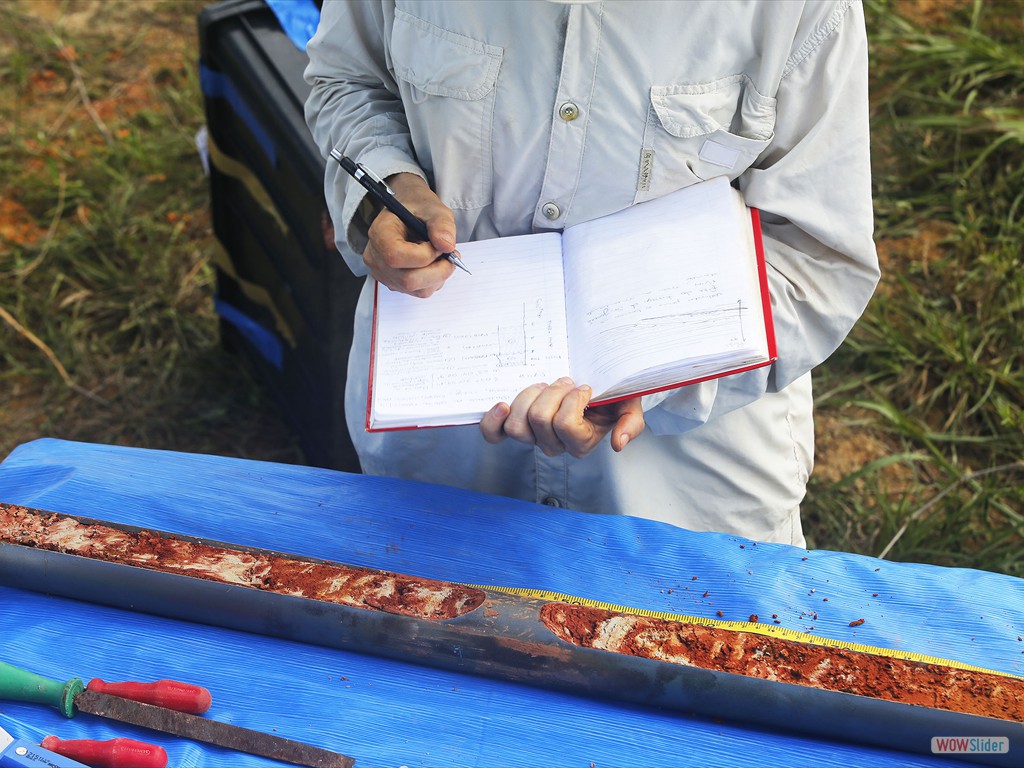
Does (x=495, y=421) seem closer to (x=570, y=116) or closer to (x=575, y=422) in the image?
(x=575, y=422)

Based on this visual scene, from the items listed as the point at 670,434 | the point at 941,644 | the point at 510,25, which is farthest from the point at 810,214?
the point at 941,644

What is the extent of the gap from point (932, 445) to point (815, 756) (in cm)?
191

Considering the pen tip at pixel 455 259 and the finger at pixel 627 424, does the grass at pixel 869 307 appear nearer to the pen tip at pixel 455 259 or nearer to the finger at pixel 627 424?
the finger at pixel 627 424

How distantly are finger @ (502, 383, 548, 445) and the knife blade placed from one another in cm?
51

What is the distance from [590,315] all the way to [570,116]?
0.31 m

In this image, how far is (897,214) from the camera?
136 inches

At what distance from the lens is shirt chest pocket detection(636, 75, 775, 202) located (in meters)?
1.35

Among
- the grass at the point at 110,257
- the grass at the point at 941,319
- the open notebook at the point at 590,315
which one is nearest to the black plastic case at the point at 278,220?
the grass at the point at 110,257

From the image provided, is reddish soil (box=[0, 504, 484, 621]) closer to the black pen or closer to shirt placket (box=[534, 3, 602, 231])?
the black pen

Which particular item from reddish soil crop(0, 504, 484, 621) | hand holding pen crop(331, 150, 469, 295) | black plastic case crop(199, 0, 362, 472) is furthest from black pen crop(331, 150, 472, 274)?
black plastic case crop(199, 0, 362, 472)

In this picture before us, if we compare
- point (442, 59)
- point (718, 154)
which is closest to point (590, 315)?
point (718, 154)

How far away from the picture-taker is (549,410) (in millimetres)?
1288

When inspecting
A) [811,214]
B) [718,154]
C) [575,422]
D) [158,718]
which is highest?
[718,154]

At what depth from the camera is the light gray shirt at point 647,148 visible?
4.32 feet
